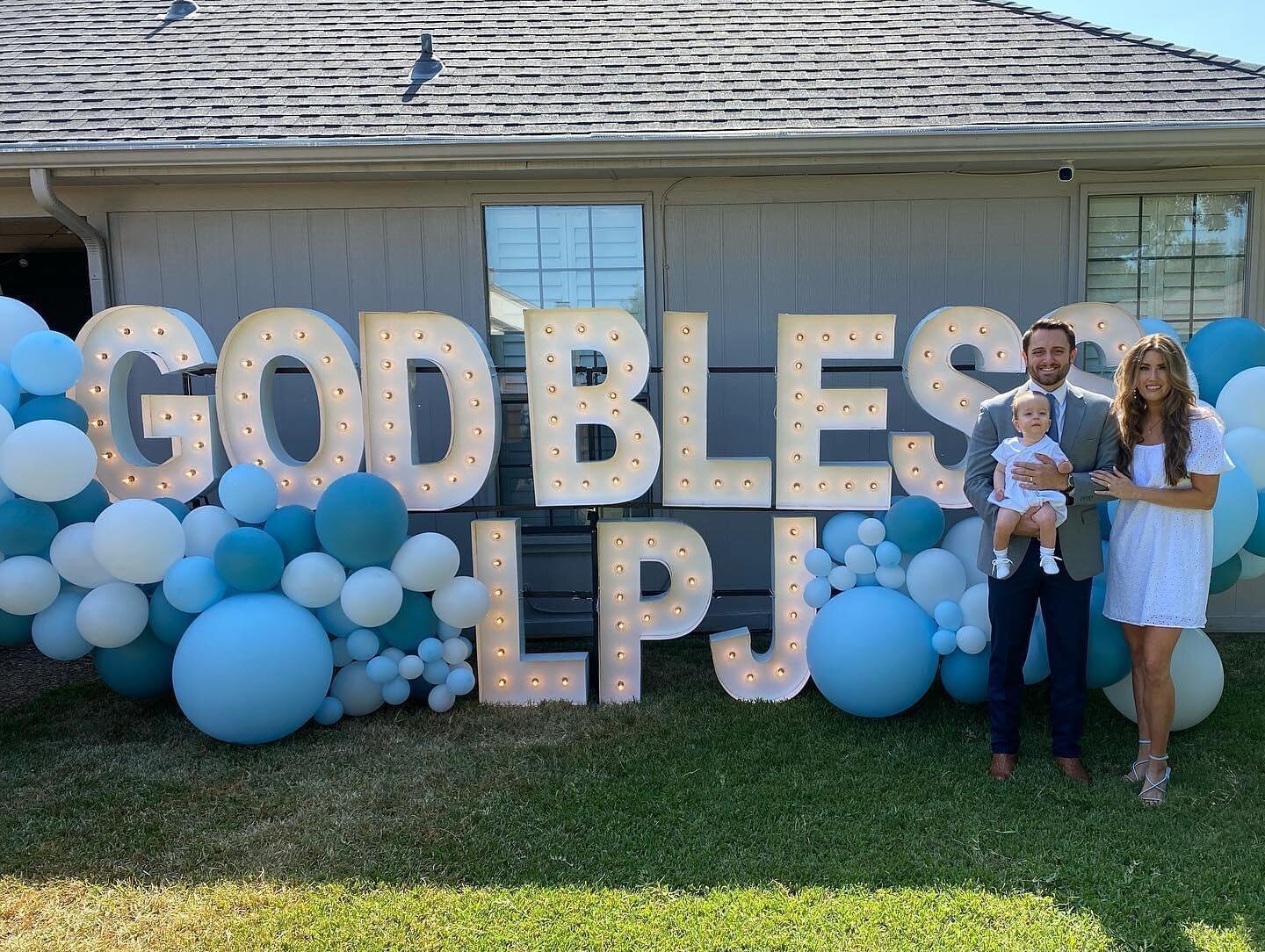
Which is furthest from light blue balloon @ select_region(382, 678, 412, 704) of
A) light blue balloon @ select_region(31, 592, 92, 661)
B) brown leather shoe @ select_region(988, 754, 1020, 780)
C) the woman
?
the woman

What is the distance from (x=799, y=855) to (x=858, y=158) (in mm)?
3503

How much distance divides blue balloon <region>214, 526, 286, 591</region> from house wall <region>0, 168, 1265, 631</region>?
1.67 m

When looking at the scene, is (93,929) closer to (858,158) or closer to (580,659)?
(580,659)

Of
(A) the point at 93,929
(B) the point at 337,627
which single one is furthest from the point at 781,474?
→ (A) the point at 93,929

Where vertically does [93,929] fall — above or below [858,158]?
below

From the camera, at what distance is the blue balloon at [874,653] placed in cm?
380

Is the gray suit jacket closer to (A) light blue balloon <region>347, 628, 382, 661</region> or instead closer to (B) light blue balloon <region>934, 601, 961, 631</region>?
(B) light blue balloon <region>934, 601, 961, 631</region>

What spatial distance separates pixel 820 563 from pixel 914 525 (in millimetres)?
454

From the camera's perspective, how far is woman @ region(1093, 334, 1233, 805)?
124 inches

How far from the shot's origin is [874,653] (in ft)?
12.5

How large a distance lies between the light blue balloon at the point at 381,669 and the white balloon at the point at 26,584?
1360 mm

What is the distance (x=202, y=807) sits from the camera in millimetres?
3398

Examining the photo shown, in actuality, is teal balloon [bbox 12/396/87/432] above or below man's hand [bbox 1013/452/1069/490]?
above

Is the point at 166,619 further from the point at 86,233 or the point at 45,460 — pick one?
the point at 86,233
